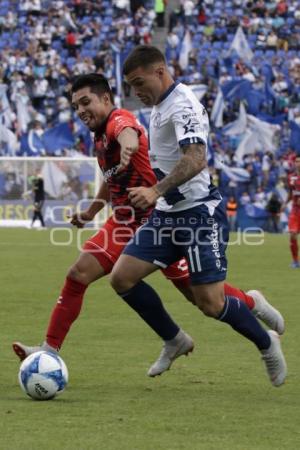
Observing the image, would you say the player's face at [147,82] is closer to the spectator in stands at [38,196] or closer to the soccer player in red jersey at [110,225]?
the soccer player in red jersey at [110,225]

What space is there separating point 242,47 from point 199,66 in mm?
1742

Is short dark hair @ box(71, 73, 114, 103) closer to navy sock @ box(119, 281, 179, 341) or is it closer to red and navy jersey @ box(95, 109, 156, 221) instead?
red and navy jersey @ box(95, 109, 156, 221)

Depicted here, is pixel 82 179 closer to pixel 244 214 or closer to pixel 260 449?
pixel 244 214

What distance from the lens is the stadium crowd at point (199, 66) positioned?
38219mm

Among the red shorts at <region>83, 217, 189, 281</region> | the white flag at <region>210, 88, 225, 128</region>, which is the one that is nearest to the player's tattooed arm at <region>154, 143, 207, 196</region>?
the red shorts at <region>83, 217, 189, 281</region>

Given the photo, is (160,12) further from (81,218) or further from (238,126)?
(81,218)

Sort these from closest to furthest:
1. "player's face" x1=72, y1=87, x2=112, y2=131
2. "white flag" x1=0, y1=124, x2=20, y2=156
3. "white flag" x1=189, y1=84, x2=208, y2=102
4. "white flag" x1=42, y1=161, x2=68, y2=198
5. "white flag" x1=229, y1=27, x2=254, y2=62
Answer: "player's face" x1=72, y1=87, x2=112, y2=131 → "white flag" x1=42, y1=161, x2=68, y2=198 → "white flag" x1=189, y1=84, x2=208, y2=102 → "white flag" x1=0, y1=124, x2=20, y2=156 → "white flag" x1=229, y1=27, x2=254, y2=62

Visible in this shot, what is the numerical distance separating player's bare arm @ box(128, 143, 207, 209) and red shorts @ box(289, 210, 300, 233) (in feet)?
48.6

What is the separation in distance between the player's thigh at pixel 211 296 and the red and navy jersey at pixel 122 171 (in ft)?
3.75

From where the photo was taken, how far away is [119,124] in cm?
823

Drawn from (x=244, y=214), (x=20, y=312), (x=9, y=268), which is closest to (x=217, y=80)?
(x=244, y=214)

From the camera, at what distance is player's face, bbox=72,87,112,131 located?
27.9 ft

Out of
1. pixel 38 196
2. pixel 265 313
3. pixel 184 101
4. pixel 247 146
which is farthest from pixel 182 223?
pixel 247 146

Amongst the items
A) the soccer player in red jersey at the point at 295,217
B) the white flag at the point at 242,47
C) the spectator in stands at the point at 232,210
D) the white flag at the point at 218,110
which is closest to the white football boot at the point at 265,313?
the soccer player in red jersey at the point at 295,217
